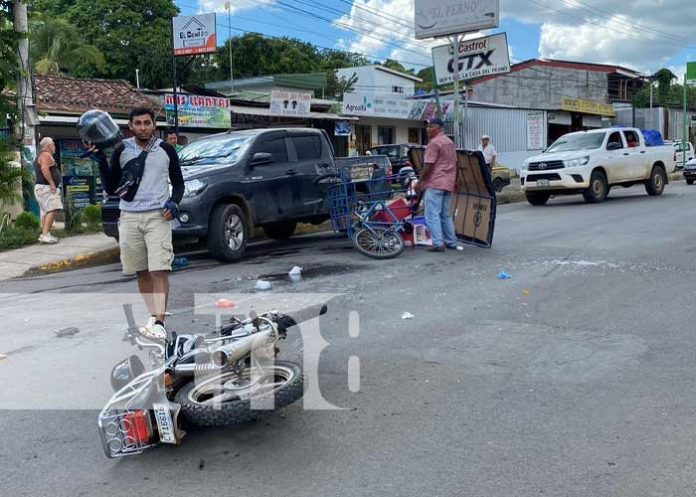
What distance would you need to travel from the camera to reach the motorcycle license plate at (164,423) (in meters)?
3.85

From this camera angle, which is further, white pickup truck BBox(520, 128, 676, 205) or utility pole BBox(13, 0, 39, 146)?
white pickup truck BBox(520, 128, 676, 205)

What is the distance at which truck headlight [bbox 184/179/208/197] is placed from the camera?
9.88 metres

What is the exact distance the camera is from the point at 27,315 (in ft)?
24.4

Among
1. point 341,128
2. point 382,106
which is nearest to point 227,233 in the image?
point 341,128

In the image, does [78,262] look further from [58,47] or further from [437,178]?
[58,47]

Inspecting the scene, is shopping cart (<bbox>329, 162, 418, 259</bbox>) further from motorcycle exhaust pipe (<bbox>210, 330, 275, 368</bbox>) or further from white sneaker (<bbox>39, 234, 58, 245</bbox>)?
motorcycle exhaust pipe (<bbox>210, 330, 275, 368</bbox>)

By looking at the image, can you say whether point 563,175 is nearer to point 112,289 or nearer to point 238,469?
point 112,289

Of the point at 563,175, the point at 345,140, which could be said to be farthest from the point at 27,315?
the point at 345,140

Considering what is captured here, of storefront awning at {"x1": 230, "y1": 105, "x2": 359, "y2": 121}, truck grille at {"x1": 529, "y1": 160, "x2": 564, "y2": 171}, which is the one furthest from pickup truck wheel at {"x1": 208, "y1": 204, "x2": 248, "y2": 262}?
storefront awning at {"x1": 230, "y1": 105, "x2": 359, "y2": 121}

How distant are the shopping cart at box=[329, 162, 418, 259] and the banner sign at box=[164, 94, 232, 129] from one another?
11305 mm

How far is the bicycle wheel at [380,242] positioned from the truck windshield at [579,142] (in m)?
10.1

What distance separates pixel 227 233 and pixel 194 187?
79 centimetres

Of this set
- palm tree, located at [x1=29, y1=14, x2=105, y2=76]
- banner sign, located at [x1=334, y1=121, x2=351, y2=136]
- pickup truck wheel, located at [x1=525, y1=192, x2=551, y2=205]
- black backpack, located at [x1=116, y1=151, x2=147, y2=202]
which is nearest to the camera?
black backpack, located at [x1=116, y1=151, x2=147, y2=202]

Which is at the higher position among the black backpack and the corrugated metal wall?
the corrugated metal wall
